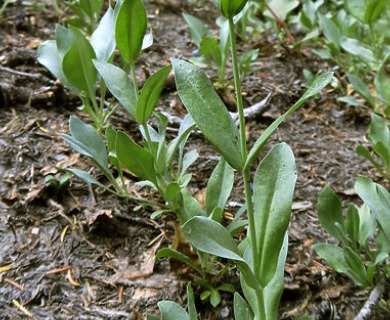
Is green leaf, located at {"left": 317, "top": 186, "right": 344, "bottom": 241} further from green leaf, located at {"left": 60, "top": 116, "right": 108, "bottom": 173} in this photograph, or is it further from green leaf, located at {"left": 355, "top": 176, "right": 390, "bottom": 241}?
green leaf, located at {"left": 60, "top": 116, "right": 108, "bottom": 173}

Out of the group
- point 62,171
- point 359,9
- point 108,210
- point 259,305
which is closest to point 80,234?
point 108,210

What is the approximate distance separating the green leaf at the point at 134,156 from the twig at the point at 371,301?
587 millimetres

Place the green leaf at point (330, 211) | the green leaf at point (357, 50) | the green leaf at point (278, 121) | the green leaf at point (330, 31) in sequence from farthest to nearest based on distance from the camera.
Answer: the green leaf at point (330, 31), the green leaf at point (357, 50), the green leaf at point (330, 211), the green leaf at point (278, 121)

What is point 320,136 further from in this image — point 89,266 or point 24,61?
point 24,61

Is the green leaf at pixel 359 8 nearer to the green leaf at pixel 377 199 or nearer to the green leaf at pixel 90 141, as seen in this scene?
the green leaf at pixel 377 199

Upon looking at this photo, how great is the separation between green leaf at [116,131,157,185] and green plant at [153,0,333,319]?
0.24m

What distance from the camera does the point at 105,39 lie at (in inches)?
57.0

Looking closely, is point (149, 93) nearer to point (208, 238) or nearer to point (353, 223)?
point (208, 238)

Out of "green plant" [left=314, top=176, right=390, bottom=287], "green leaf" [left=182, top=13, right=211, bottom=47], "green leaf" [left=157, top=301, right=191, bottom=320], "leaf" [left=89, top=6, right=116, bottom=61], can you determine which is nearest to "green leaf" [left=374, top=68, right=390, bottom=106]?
"green plant" [left=314, top=176, right=390, bottom=287]

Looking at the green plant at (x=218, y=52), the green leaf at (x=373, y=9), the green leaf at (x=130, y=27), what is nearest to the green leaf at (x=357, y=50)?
the green leaf at (x=373, y=9)

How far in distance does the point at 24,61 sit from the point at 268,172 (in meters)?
1.41

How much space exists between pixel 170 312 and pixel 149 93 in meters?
0.49

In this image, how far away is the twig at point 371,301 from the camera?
108 centimetres

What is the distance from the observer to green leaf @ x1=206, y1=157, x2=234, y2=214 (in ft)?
3.98
